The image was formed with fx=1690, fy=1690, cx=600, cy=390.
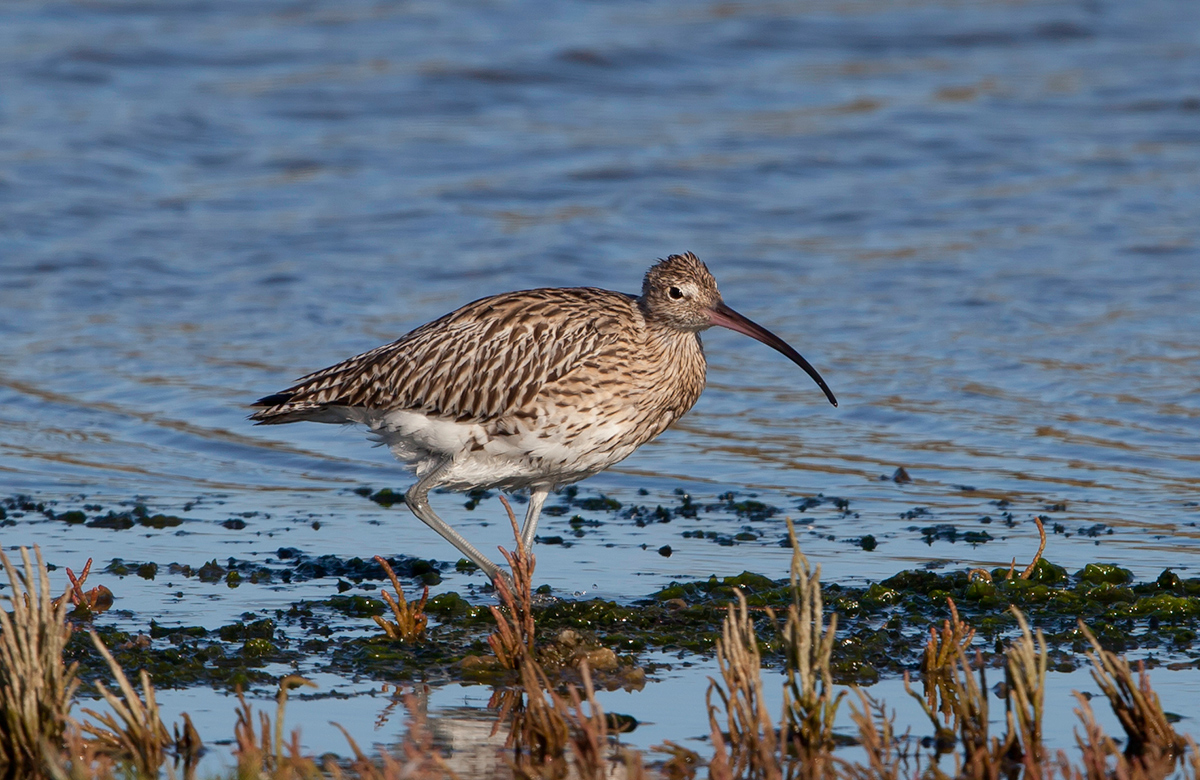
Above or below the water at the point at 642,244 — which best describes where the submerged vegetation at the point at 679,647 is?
below

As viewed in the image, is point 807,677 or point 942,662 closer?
point 807,677

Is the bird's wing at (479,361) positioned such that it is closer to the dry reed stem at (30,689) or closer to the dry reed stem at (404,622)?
the dry reed stem at (404,622)

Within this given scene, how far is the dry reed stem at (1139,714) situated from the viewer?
4.86 meters

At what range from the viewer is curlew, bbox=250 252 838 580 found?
7246mm

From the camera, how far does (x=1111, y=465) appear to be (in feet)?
29.8

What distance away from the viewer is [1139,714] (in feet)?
16.2

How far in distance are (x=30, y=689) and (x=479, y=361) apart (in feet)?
10.1

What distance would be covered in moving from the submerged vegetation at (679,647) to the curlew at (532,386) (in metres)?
0.59

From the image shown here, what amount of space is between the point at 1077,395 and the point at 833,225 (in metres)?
5.03

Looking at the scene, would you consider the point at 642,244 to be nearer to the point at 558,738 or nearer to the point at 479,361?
the point at 479,361

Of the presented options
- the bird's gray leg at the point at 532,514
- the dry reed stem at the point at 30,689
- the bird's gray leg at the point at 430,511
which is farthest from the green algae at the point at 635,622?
the dry reed stem at the point at 30,689

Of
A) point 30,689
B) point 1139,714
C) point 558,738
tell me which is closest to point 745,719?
point 558,738

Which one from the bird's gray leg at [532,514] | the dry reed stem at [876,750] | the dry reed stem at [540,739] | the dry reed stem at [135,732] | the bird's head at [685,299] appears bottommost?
the dry reed stem at [135,732]

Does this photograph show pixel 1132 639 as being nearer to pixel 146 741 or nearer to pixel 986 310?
pixel 146 741
